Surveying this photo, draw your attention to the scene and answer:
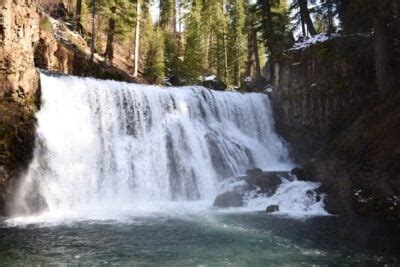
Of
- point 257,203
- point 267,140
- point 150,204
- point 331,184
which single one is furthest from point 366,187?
point 267,140

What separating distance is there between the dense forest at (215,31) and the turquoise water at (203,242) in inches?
423

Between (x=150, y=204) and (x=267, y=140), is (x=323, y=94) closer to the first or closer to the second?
(x=267, y=140)

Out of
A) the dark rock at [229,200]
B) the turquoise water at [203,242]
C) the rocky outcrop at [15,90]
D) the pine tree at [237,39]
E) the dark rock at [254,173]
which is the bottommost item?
the turquoise water at [203,242]

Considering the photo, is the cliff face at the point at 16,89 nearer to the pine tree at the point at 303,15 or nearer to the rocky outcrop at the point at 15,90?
the rocky outcrop at the point at 15,90

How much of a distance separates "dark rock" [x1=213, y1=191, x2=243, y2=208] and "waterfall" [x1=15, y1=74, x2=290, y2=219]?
1.73 meters

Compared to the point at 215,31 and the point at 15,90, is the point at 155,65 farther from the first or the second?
the point at 15,90

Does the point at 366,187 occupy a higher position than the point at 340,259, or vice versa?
the point at 366,187

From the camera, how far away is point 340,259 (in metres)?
12.2

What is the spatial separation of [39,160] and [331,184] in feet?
46.4

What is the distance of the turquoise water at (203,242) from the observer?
12.0 meters

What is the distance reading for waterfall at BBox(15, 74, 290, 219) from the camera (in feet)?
69.6

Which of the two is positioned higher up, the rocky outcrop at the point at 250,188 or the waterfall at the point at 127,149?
the waterfall at the point at 127,149

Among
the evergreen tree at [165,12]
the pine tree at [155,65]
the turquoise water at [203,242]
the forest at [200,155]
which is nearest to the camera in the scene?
the turquoise water at [203,242]

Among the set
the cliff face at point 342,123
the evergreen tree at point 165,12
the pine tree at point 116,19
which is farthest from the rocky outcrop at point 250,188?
the evergreen tree at point 165,12
